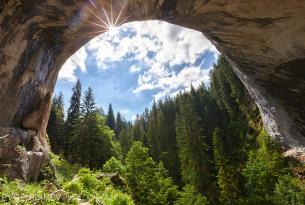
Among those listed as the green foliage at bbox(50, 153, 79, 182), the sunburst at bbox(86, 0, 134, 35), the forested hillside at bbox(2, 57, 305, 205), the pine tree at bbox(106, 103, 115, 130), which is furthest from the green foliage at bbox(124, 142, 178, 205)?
the pine tree at bbox(106, 103, 115, 130)

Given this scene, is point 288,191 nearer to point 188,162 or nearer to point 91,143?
point 188,162

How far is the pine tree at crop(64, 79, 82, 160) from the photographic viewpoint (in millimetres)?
54906

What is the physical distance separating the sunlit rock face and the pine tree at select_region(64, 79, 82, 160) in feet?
146

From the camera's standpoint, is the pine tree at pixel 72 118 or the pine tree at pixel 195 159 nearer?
the pine tree at pixel 195 159

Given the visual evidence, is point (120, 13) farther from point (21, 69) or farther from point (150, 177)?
point (150, 177)

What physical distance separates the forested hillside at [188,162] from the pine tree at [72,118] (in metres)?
0.21

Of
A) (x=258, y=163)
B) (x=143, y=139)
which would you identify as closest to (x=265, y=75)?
(x=258, y=163)

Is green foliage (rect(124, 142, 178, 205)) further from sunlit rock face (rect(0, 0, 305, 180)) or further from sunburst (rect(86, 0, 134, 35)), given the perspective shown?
sunburst (rect(86, 0, 134, 35))

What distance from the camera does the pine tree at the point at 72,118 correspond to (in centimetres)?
5491

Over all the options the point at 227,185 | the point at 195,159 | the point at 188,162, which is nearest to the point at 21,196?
the point at 227,185

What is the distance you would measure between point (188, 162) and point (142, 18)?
127 ft

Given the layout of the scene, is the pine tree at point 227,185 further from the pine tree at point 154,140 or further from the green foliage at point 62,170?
the pine tree at point 154,140

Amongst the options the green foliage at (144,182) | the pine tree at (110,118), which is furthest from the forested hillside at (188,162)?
the pine tree at (110,118)

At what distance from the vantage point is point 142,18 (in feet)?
27.9
